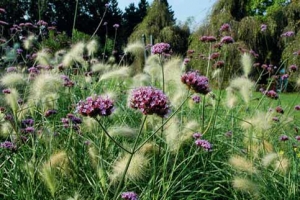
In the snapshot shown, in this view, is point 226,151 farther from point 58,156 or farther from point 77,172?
point 58,156

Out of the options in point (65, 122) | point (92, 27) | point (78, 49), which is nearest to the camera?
point (65, 122)

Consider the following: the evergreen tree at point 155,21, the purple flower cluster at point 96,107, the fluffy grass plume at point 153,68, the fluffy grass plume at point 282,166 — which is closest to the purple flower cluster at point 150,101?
the purple flower cluster at point 96,107

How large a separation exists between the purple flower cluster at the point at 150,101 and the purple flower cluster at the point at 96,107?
100 mm

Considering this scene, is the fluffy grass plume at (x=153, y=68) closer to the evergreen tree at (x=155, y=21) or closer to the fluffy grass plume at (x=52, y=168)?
the fluffy grass plume at (x=52, y=168)

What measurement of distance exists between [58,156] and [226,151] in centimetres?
139

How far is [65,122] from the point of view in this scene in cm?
300

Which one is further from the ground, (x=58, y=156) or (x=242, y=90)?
(x=242, y=90)

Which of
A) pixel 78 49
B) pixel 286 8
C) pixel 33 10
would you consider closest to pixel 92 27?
pixel 33 10

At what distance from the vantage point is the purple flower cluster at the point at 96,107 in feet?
5.84

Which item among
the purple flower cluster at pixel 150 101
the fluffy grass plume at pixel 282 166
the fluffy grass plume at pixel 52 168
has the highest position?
the purple flower cluster at pixel 150 101

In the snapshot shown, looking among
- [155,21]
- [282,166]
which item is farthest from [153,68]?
[155,21]

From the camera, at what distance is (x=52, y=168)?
2.16 metres

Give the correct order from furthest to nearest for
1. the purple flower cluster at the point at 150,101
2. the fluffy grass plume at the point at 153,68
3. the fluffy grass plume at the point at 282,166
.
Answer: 1. the fluffy grass plume at the point at 153,68
2. the fluffy grass plume at the point at 282,166
3. the purple flower cluster at the point at 150,101

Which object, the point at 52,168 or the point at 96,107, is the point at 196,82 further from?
the point at 52,168
